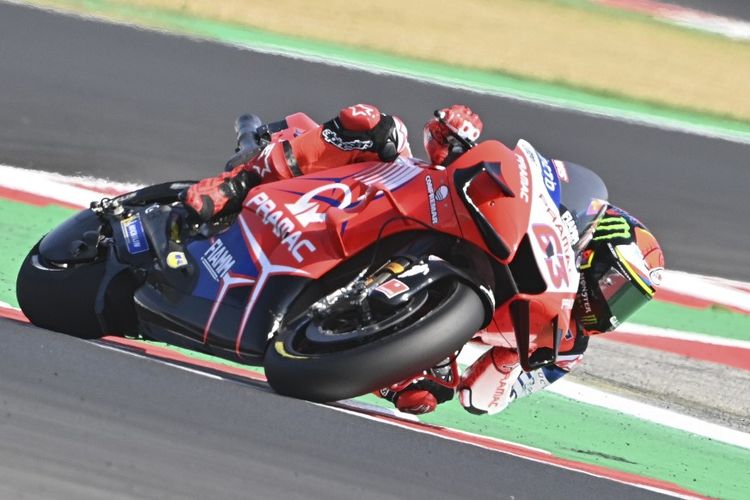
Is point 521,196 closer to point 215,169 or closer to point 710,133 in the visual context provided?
point 215,169

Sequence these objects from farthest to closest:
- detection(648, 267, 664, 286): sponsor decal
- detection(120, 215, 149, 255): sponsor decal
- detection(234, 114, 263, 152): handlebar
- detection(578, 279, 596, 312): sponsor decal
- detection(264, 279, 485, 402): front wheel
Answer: detection(234, 114, 263, 152): handlebar → detection(578, 279, 596, 312): sponsor decal → detection(648, 267, 664, 286): sponsor decal → detection(120, 215, 149, 255): sponsor decal → detection(264, 279, 485, 402): front wheel

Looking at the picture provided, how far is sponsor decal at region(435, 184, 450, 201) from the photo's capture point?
420cm

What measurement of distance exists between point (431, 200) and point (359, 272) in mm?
356

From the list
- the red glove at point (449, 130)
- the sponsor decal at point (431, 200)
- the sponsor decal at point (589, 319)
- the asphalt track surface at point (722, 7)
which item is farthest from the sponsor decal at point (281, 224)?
the asphalt track surface at point (722, 7)

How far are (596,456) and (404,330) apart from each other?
6.84 feet

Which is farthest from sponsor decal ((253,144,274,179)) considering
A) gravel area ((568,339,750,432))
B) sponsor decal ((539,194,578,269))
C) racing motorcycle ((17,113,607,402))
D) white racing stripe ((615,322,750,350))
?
white racing stripe ((615,322,750,350))

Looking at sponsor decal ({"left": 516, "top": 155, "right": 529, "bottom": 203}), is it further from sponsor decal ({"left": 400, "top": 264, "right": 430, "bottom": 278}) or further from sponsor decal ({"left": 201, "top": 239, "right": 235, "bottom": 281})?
sponsor decal ({"left": 201, "top": 239, "right": 235, "bottom": 281})

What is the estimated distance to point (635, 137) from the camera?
8.77 meters

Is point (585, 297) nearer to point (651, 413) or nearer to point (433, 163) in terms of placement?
point (433, 163)

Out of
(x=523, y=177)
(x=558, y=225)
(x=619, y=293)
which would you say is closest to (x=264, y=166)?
(x=523, y=177)

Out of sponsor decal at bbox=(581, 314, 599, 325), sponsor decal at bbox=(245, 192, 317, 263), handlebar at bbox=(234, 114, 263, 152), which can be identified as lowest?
sponsor decal at bbox=(581, 314, 599, 325)

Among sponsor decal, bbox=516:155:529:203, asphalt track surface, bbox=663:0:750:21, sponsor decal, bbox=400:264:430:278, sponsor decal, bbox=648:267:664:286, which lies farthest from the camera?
asphalt track surface, bbox=663:0:750:21

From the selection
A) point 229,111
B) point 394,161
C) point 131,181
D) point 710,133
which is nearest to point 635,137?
point 710,133

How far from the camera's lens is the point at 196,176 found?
24.5 ft
